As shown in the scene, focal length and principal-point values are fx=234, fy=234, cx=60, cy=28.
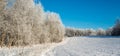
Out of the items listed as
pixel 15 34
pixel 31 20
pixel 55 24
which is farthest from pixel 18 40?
pixel 55 24

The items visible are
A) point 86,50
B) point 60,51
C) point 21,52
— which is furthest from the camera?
point 86,50

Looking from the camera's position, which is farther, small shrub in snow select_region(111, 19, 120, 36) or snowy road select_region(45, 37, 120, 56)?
small shrub in snow select_region(111, 19, 120, 36)

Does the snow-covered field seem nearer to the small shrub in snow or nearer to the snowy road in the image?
the snowy road

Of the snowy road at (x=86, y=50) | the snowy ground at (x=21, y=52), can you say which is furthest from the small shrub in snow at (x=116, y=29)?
the snowy ground at (x=21, y=52)

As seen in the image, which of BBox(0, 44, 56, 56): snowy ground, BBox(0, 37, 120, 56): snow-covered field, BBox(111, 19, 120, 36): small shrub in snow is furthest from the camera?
BBox(111, 19, 120, 36): small shrub in snow

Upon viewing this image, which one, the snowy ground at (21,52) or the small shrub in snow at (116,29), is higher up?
the small shrub in snow at (116,29)

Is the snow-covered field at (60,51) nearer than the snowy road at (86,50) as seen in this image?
Yes

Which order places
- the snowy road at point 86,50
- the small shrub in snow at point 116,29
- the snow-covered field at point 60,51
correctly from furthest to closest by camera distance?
the small shrub in snow at point 116,29
the snowy road at point 86,50
the snow-covered field at point 60,51

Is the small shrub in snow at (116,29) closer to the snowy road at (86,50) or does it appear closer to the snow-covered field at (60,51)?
the snowy road at (86,50)

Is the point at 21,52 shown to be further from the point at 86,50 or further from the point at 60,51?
the point at 86,50

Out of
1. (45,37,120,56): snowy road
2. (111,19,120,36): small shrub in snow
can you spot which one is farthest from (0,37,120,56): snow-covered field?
(111,19,120,36): small shrub in snow

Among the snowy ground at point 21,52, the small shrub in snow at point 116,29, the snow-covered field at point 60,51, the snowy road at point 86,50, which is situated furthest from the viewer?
the small shrub in snow at point 116,29

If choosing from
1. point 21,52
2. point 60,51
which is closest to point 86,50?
point 60,51

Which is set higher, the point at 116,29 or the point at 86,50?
the point at 116,29
